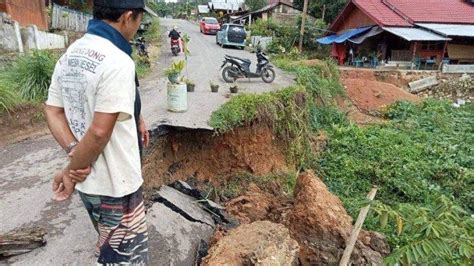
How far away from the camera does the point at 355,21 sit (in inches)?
851

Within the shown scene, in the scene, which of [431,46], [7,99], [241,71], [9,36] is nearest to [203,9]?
[431,46]

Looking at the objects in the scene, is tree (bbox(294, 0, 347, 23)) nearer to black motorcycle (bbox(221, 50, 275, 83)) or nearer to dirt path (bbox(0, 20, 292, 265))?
black motorcycle (bbox(221, 50, 275, 83))

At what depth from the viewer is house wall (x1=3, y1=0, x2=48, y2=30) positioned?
30.6ft

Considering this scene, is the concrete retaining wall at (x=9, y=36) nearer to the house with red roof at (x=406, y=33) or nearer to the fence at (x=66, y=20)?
the fence at (x=66, y=20)

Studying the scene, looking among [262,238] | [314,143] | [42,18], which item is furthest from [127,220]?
[42,18]

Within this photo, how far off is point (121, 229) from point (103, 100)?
750 mm

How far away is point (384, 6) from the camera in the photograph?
20.6 metres

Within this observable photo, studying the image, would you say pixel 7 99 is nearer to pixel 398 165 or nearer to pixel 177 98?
pixel 177 98

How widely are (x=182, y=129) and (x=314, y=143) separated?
401 centimetres

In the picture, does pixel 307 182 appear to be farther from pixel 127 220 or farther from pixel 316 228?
pixel 127 220

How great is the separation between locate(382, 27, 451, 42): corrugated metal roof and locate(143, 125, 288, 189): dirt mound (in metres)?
13.6

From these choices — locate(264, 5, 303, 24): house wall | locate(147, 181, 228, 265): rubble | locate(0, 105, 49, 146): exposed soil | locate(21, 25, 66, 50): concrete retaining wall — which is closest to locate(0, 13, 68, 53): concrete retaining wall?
locate(21, 25, 66, 50): concrete retaining wall

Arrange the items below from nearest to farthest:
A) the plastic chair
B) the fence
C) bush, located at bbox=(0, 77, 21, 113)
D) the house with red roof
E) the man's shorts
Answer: the man's shorts, bush, located at bbox=(0, 77, 21, 113), the fence, the plastic chair, the house with red roof

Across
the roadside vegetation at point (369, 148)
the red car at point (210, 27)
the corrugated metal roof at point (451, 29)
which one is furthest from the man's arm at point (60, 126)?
the red car at point (210, 27)
